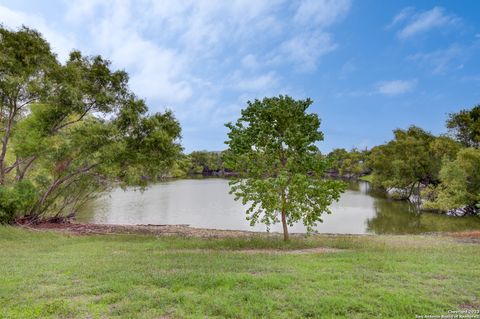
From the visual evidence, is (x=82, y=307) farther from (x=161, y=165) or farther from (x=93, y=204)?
(x=93, y=204)

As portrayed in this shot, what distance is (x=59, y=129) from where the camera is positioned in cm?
2131

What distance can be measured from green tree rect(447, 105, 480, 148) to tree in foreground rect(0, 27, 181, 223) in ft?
171

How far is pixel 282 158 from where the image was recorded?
16.2 meters

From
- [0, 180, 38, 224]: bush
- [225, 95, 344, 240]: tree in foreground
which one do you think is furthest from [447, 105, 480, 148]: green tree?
[0, 180, 38, 224]: bush

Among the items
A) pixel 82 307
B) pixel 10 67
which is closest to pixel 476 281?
pixel 82 307

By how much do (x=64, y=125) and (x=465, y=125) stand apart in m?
59.2

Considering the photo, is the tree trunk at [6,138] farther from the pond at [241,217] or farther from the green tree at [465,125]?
the green tree at [465,125]

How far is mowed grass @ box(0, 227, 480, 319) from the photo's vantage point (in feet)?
20.5

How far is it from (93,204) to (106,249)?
98.3ft

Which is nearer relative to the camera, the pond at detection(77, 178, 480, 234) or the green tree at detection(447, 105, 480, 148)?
the pond at detection(77, 178, 480, 234)

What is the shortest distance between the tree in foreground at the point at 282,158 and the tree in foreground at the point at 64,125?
623cm

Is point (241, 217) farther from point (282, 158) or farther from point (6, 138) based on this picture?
point (6, 138)

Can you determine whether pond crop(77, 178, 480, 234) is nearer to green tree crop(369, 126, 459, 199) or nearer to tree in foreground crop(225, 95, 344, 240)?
green tree crop(369, 126, 459, 199)

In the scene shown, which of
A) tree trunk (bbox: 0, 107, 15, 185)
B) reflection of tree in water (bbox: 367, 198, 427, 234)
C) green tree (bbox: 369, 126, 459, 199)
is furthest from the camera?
green tree (bbox: 369, 126, 459, 199)
